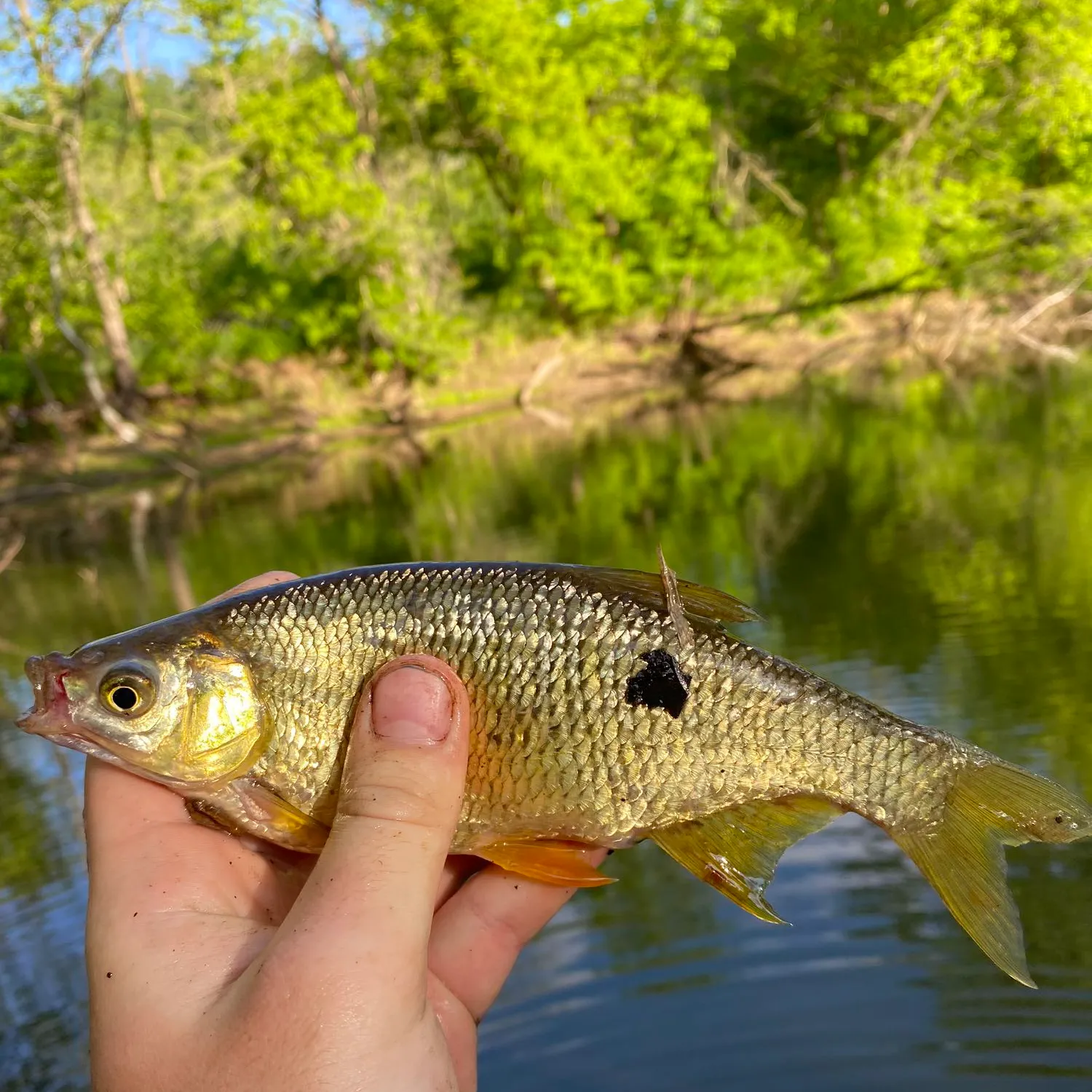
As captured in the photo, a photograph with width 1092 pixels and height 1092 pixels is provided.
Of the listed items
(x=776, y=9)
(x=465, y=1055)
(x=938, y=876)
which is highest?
(x=776, y=9)

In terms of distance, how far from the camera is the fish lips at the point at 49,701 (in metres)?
2.61

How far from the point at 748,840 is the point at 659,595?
690 mm

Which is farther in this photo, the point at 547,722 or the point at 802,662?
the point at 802,662

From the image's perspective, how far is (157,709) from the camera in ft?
8.68

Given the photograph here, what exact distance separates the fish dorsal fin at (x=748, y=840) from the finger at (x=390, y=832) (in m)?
0.67

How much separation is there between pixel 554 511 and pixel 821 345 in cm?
2046

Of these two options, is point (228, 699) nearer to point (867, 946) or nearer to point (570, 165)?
Result: point (867, 946)

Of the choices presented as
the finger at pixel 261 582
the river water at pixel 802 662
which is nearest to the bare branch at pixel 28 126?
the river water at pixel 802 662

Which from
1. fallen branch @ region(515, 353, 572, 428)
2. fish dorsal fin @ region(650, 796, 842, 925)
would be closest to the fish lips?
fish dorsal fin @ region(650, 796, 842, 925)

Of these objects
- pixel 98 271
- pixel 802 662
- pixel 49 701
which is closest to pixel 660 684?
pixel 49 701

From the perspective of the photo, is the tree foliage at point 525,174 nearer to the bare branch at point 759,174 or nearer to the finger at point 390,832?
the bare branch at point 759,174

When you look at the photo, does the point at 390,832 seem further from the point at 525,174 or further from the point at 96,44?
the point at 525,174

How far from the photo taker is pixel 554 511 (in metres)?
14.2

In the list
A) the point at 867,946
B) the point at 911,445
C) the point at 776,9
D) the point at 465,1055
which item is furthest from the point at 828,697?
the point at 776,9
